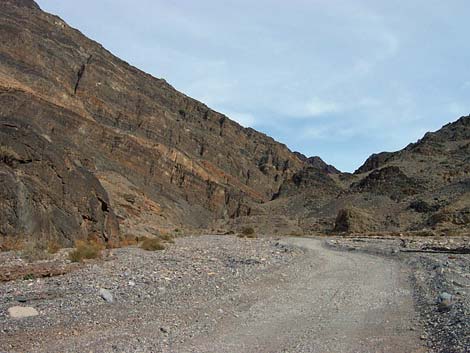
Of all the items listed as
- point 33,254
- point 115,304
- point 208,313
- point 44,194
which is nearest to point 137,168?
point 44,194

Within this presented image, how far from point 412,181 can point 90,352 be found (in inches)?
4065

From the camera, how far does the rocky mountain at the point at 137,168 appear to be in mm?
26391

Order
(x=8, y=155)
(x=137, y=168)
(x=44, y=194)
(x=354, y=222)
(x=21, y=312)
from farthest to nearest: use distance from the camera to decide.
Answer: (x=137, y=168) < (x=354, y=222) < (x=8, y=155) < (x=44, y=194) < (x=21, y=312)

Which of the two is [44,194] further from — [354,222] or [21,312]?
[354,222]

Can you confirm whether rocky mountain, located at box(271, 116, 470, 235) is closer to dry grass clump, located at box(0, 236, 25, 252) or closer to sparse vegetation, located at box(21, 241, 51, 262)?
dry grass clump, located at box(0, 236, 25, 252)

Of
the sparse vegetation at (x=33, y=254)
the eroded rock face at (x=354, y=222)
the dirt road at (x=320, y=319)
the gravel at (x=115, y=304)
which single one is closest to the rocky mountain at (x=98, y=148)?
the sparse vegetation at (x=33, y=254)

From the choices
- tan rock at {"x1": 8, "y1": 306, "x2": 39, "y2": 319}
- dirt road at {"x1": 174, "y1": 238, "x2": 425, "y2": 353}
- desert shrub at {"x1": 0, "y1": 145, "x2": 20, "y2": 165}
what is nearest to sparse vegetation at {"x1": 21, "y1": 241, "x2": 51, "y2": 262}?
tan rock at {"x1": 8, "y1": 306, "x2": 39, "y2": 319}

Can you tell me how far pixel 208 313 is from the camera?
33.1 feet

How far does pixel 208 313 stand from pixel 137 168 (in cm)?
7898

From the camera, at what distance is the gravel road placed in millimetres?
7848

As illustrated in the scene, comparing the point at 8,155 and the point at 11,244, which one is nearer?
the point at 11,244

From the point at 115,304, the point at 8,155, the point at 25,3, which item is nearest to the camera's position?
the point at 115,304

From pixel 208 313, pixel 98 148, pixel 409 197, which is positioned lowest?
pixel 208 313

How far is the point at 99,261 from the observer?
1716 cm
